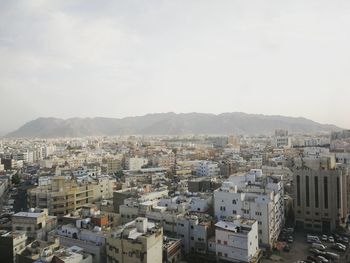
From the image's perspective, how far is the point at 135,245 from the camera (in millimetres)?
14297

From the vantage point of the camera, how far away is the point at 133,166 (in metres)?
49.1

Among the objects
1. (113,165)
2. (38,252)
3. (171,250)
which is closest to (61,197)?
(38,252)

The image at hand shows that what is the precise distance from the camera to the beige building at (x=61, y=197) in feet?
79.7

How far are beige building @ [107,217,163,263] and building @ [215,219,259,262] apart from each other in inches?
122

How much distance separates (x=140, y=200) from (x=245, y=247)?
7.61 meters

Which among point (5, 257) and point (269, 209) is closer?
point (5, 257)

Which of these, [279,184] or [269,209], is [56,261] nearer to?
[269,209]

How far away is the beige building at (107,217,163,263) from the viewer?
14180 millimetres

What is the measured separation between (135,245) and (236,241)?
485 cm

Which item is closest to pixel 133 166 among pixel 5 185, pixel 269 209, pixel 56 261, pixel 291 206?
pixel 5 185

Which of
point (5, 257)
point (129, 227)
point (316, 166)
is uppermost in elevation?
point (316, 166)

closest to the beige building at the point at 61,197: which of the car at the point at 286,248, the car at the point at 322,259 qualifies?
the car at the point at 286,248

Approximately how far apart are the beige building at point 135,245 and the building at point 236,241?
309 centimetres

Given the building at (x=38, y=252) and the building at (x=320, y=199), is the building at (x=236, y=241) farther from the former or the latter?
the building at (x=38, y=252)
